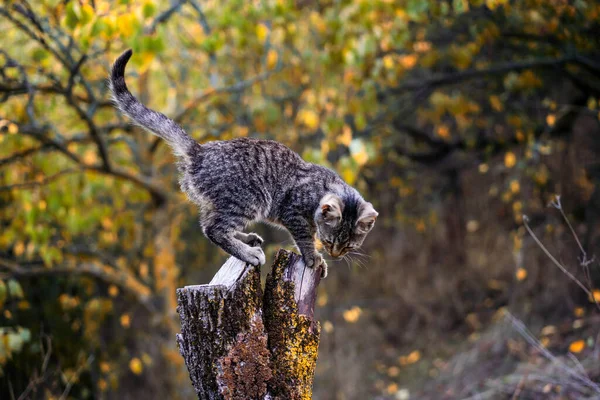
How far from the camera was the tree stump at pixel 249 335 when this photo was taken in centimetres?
316

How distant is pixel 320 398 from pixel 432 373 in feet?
5.60

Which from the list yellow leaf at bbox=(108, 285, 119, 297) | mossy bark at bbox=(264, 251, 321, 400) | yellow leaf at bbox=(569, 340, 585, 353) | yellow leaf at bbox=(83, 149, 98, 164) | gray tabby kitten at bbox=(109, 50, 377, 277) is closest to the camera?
mossy bark at bbox=(264, 251, 321, 400)

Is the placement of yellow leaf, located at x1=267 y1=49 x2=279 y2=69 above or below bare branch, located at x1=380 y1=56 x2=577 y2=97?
above

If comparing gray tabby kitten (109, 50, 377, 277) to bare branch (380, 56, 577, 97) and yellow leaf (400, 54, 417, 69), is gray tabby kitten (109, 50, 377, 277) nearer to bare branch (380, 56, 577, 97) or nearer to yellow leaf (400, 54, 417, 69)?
bare branch (380, 56, 577, 97)

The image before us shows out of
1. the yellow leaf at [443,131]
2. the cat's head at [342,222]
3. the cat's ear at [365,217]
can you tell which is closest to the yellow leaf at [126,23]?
the cat's head at [342,222]

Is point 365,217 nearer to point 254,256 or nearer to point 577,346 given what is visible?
point 254,256

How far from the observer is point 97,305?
8500 mm

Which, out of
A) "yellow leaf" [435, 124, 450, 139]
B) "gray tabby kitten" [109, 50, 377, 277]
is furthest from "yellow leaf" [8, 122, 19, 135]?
"yellow leaf" [435, 124, 450, 139]

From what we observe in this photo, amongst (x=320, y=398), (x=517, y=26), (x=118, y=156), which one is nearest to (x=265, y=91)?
(x=118, y=156)

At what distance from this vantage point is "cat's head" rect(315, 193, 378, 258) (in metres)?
4.27

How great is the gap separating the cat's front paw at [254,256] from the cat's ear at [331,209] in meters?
0.54

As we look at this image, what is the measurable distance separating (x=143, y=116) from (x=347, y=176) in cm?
215

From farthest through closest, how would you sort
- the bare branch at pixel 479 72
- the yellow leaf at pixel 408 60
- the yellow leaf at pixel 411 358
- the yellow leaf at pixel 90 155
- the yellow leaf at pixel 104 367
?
1. the yellow leaf at pixel 411 358
2. the yellow leaf at pixel 90 155
3. the yellow leaf at pixel 408 60
4. the yellow leaf at pixel 104 367
5. the bare branch at pixel 479 72

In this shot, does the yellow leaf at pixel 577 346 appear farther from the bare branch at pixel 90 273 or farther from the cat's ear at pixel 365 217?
the bare branch at pixel 90 273
